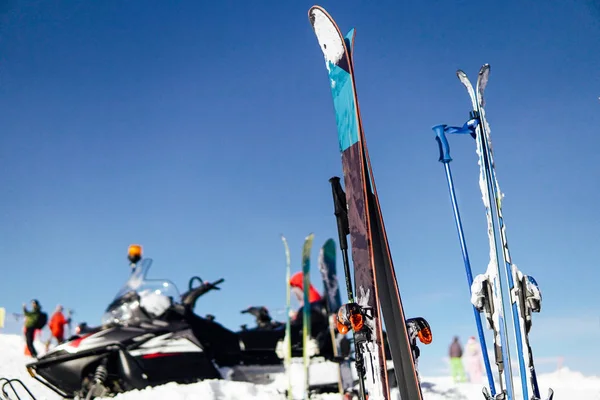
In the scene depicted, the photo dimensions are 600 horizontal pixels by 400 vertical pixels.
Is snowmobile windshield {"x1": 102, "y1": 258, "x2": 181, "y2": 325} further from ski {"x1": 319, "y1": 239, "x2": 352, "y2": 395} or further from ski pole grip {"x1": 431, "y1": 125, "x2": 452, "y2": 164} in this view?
ski pole grip {"x1": 431, "y1": 125, "x2": 452, "y2": 164}

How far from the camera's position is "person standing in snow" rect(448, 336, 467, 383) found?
11875mm

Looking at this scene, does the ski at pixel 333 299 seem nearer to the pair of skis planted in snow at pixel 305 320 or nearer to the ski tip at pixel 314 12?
the pair of skis planted in snow at pixel 305 320

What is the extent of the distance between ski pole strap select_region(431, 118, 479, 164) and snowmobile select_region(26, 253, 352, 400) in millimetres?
4595

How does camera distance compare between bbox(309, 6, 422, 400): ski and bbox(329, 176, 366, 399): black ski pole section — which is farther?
bbox(329, 176, 366, 399): black ski pole section

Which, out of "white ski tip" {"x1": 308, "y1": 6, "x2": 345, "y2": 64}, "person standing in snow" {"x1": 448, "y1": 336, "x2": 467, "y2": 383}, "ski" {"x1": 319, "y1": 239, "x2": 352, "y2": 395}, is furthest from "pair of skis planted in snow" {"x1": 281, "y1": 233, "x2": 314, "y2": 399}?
"person standing in snow" {"x1": 448, "y1": 336, "x2": 467, "y2": 383}

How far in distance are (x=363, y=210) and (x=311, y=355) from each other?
5.52m

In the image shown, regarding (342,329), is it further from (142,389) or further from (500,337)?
(142,389)

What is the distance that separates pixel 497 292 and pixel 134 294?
18.5ft

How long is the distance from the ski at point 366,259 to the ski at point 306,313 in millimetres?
5000

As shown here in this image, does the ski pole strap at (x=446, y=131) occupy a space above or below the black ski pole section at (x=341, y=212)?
above

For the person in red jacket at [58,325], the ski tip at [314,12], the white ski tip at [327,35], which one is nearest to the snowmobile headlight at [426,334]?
the white ski tip at [327,35]

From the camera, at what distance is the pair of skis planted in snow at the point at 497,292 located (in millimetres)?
3045

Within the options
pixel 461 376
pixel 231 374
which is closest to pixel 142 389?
pixel 231 374

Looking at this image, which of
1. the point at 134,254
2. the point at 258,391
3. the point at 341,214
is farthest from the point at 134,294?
the point at 341,214
